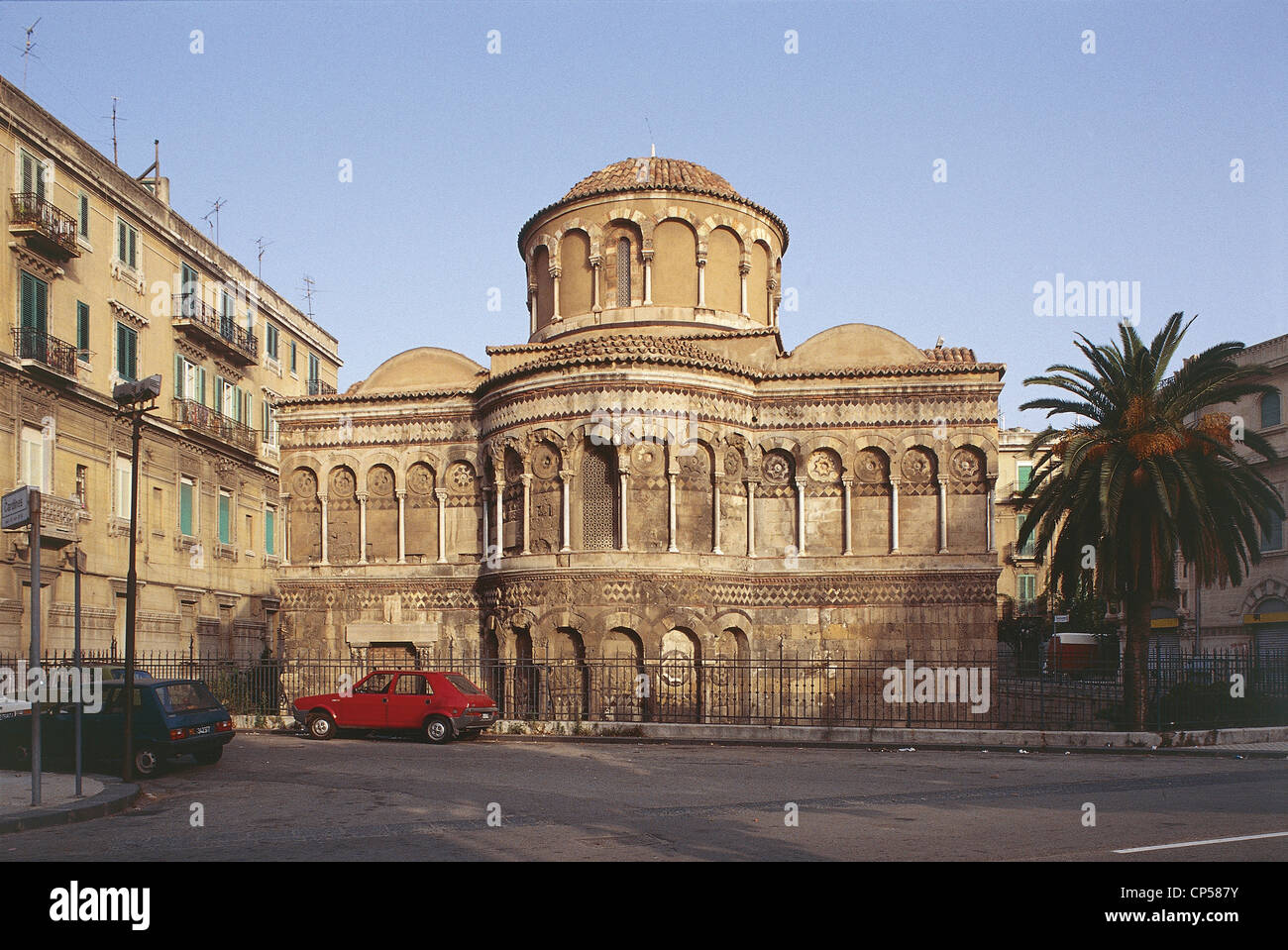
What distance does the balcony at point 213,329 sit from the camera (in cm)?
3475

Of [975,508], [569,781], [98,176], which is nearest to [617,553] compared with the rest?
[975,508]

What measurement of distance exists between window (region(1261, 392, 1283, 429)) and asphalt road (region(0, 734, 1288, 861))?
22.6m

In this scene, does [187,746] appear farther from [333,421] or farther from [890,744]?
[333,421]

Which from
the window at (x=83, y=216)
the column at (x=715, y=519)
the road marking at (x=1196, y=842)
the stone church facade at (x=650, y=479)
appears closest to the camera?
the road marking at (x=1196, y=842)

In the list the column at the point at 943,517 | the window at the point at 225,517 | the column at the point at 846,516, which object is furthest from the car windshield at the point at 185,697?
the window at the point at 225,517

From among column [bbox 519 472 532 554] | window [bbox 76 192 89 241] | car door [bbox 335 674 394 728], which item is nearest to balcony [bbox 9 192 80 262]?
window [bbox 76 192 89 241]

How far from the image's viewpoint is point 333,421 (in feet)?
105

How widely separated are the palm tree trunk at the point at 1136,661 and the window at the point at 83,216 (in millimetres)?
26111

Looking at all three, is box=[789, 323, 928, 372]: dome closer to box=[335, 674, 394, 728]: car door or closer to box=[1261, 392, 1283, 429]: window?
box=[335, 674, 394, 728]: car door

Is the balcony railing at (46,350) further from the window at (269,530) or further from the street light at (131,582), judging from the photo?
the window at (269,530)

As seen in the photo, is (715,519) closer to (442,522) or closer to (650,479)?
(650,479)

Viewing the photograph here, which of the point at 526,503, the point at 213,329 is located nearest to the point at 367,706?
the point at 526,503

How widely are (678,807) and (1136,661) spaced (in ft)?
47.3
